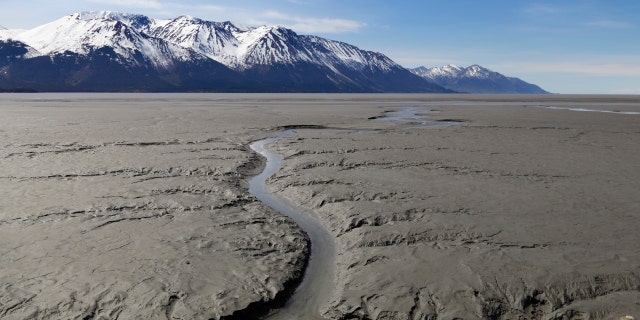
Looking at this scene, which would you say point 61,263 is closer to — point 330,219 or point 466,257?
point 330,219

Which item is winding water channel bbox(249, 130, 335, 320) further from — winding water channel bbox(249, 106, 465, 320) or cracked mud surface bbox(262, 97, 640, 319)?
cracked mud surface bbox(262, 97, 640, 319)

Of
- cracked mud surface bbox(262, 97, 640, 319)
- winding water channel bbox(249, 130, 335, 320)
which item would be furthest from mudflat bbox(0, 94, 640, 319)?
winding water channel bbox(249, 130, 335, 320)

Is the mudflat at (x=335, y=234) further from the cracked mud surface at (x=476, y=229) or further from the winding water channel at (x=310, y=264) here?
the winding water channel at (x=310, y=264)

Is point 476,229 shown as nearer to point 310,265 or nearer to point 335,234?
point 335,234

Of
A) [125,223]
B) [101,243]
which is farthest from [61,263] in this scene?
[125,223]

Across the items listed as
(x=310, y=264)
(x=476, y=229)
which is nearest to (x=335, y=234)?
(x=310, y=264)

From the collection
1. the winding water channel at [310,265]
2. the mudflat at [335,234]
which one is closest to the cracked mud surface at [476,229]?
the mudflat at [335,234]
